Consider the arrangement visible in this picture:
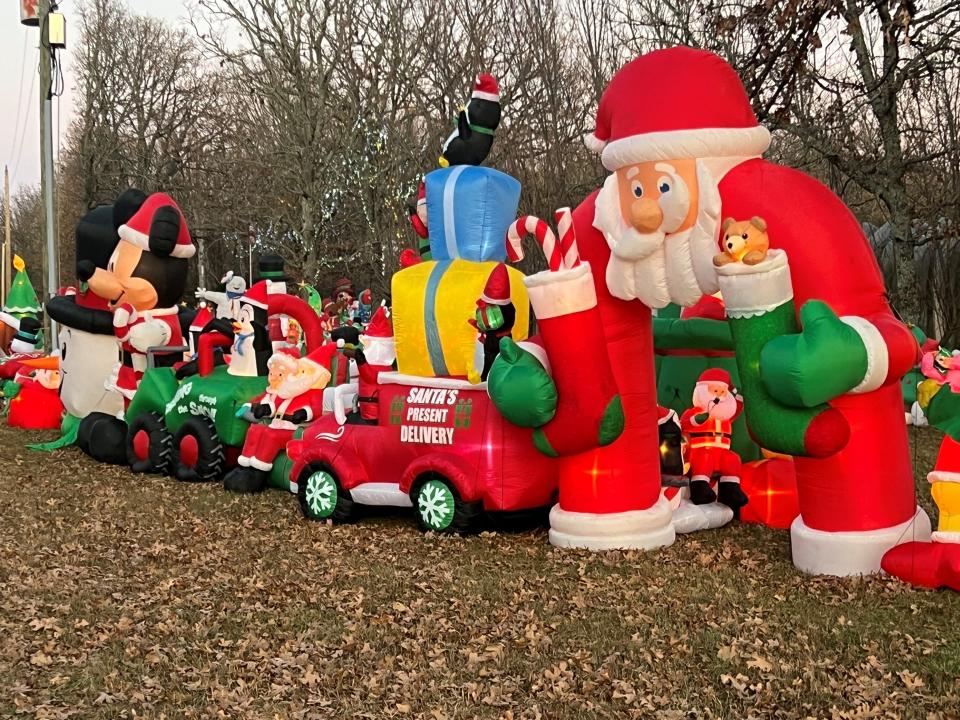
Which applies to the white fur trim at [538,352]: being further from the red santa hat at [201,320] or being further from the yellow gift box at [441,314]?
the red santa hat at [201,320]

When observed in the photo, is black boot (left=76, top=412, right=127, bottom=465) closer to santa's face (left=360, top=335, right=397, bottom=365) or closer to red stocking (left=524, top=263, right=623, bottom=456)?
santa's face (left=360, top=335, right=397, bottom=365)

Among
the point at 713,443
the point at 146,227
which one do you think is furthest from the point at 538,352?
the point at 146,227

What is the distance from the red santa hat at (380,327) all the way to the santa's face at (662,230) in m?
2.64

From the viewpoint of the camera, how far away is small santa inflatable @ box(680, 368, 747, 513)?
770cm

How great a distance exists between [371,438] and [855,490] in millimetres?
3633

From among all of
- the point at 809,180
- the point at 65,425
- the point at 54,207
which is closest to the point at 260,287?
the point at 65,425

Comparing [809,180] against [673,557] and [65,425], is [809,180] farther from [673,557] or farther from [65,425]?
[65,425]

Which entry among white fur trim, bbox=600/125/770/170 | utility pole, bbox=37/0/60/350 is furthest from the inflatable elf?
utility pole, bbox=37/0/60/350

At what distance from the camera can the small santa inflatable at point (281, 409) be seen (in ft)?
30.1

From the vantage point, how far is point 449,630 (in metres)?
5.42

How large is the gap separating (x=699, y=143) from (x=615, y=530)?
2.57m

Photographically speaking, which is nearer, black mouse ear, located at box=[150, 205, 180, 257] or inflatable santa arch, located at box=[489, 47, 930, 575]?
inflatable santa arch, located at box=[489, 47, 930, 575]

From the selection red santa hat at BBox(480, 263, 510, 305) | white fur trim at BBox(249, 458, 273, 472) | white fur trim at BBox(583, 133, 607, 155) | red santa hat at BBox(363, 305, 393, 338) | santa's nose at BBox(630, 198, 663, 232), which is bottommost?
white fur trim at BBox(249, 458, 273, 472)

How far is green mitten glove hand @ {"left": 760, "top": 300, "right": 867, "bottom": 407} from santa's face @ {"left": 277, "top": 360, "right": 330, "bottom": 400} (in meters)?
4.72
